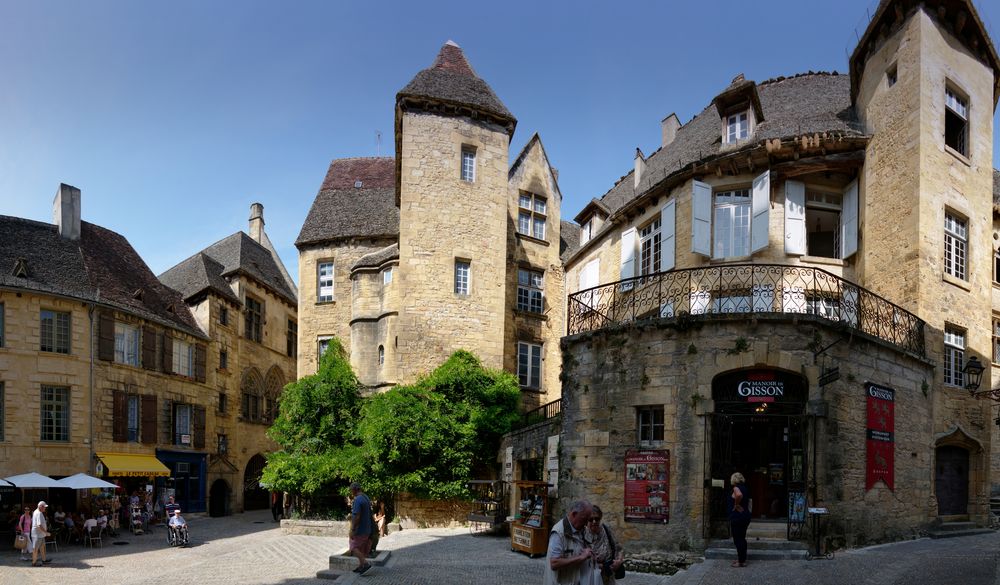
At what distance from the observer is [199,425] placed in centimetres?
2936

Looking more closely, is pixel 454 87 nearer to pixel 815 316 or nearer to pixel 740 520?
pixel 815 316

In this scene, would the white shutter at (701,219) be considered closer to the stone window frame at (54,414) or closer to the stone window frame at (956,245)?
the stone window frame at (956,245)

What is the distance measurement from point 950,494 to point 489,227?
13900mm

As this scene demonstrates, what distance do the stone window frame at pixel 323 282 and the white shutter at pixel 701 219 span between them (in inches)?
601

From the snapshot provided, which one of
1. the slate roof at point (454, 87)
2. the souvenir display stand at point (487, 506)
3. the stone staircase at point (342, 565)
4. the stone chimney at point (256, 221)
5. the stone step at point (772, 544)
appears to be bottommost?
the souvenir display stand at point (487, 506)

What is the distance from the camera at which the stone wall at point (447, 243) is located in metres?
23.0

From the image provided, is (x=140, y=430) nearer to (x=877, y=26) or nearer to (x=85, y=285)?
(x=85, y=285)

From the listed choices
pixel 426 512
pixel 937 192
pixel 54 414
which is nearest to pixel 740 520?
pixel 937 192

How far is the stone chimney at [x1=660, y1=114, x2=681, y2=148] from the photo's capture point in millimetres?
25531

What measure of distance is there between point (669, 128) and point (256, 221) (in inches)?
964

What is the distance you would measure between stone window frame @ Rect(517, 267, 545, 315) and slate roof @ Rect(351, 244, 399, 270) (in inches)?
162

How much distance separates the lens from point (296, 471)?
2220 cm

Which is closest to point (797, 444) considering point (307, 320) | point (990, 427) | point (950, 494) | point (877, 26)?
point (950, 494)

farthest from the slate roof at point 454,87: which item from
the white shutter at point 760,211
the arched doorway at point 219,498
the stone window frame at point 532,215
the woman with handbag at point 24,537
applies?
the arched doorway at point 219,498
